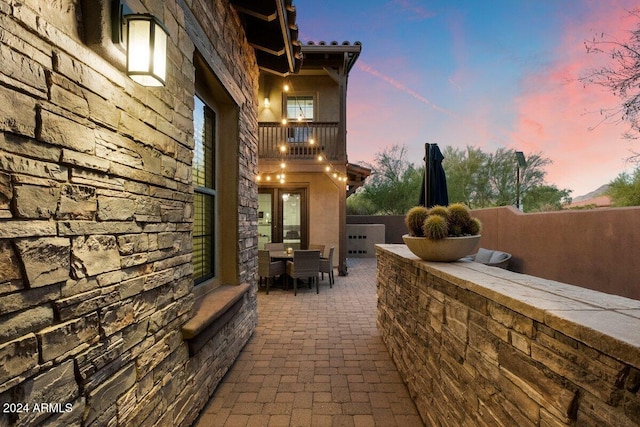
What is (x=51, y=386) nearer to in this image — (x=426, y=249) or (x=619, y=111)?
(x=426, y=249)

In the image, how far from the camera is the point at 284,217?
28.2 feet

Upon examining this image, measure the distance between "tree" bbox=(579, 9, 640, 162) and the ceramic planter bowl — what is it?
4.86 metres

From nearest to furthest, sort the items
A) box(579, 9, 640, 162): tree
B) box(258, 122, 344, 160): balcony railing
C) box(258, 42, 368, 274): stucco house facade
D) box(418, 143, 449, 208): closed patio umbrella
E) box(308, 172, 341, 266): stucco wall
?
box(418, 143, 449, 208): closed patio umbrella, box(579, 9, 640, 162): tree, box(258, 122, 344, 160): balcony railing, box(258, 42, 368, 274): stucco house facade, box(308, 172, 341, 266): stucco wall

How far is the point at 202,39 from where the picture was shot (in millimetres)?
2260

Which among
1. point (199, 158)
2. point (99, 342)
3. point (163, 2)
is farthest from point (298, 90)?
point (99, 342)

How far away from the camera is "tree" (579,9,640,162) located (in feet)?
15.1

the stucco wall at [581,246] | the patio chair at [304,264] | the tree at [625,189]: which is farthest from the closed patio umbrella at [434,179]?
the tree at [625,189]

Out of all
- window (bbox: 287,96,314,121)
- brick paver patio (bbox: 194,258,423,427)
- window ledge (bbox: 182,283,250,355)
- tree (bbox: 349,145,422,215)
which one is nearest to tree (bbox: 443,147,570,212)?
tree (bbox: 349,145,422,215)

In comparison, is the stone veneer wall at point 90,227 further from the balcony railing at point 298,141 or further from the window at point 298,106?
the window at point 298,106

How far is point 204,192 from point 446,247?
87.1 inches

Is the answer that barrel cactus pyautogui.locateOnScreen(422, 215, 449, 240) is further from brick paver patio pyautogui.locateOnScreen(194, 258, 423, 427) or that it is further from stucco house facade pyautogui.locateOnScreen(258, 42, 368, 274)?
stucco house facade pyautogui.locateOnScreen(258, 42, 368, 274)

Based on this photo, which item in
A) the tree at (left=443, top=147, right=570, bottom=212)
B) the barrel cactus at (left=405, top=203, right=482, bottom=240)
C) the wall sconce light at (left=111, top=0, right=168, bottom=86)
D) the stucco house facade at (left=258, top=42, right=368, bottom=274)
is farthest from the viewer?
the tree at (left=443, top=147, right=570, bottom=212)

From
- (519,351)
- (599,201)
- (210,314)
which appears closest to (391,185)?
(599,201)

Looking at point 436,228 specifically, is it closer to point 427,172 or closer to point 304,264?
point 427,172
